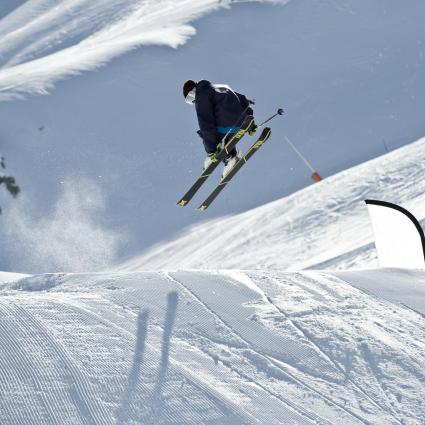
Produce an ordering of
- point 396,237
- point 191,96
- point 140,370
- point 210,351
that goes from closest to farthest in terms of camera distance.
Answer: point 140,370, point 210,351, point 191,96, point 396,237

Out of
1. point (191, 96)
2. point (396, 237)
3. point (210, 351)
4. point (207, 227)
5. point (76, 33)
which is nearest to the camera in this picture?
point (210, 351)

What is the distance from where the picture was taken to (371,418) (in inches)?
302

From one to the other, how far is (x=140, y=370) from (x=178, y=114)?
65.0ft

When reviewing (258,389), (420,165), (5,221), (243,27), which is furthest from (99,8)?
(258,389)

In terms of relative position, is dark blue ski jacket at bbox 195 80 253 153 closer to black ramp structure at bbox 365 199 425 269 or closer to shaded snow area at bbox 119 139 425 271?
black ramp structure at bbox 365 199 425 269

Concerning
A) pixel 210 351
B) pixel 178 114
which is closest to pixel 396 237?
pixel 210 351

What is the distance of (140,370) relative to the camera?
805 centimetres

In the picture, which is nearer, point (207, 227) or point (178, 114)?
point (207, 227)

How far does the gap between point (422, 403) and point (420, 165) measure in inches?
536

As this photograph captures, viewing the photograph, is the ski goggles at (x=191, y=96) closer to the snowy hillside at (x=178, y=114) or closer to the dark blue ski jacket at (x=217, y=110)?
the dark blue ski jacket at (x=217, y=110)

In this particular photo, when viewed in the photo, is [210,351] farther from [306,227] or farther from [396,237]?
[306,227]

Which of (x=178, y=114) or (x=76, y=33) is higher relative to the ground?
(x=76, y=33)

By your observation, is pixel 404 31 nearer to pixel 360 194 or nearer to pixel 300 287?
pixel 360 194

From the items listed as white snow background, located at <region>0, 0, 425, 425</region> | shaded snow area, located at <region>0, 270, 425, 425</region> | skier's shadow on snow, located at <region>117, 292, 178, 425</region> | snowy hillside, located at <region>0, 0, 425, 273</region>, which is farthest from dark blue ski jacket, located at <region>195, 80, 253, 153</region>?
snowy hillside, located at <region>0, 0, 425, 273</region>
